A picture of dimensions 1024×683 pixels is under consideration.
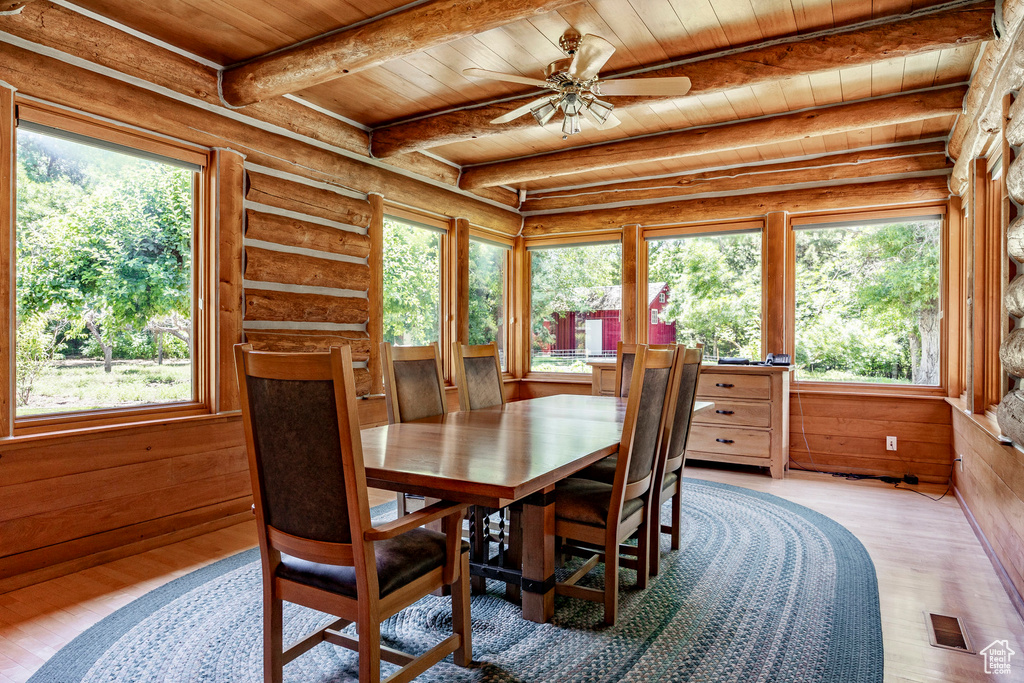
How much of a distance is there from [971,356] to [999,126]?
1.36 metres

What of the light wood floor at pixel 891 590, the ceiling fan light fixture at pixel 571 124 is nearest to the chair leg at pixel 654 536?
the light wood floor at pixel 891 590

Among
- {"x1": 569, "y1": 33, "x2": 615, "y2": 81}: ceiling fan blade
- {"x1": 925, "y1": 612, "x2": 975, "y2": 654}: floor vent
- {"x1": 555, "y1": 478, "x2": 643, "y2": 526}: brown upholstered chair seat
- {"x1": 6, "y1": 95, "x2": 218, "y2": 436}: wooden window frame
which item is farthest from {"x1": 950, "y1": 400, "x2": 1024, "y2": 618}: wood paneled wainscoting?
{"x1": 6, "y1": 95, "x2": 218, "y2": 436}: wooden window frame

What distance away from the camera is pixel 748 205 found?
5.31 m

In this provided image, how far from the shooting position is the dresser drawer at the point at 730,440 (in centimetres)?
478

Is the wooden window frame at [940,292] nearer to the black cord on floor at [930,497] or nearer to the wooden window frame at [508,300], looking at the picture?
the black cord on floor at [930,497]

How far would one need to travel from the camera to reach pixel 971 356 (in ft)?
11.8

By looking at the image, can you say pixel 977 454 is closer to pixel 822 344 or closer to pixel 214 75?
pixel 822 344

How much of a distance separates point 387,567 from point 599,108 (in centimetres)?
240

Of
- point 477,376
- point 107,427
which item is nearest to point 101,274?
point 107,427

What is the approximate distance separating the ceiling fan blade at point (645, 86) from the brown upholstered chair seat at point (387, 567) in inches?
82.6

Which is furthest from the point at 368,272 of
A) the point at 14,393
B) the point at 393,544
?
the point at 393,544

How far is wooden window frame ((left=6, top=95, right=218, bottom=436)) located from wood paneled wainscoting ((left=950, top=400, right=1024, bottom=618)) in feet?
13.0

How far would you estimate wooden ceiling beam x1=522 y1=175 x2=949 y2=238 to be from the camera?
4715 millimetres

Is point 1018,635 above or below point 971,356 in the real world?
below
